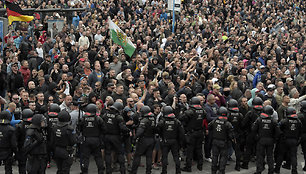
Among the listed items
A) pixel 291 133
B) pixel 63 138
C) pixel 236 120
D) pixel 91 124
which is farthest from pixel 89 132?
pixel 291 133

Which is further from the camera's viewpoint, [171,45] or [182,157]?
[171,45]

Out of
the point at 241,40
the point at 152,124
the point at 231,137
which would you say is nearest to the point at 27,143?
the point at 152,124

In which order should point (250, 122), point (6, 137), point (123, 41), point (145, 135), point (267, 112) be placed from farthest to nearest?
point (123, 41) < point (250, 122) < point (267, 112) < point (145, 135) < point (6, 137)

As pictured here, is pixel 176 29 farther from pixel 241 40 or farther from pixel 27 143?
pixel 27 143

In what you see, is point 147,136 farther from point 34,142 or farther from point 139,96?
point 34,142

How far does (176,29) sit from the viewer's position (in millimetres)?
23766

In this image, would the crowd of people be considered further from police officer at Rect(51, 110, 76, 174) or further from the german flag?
the german flag

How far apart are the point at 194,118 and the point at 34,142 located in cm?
A: 407

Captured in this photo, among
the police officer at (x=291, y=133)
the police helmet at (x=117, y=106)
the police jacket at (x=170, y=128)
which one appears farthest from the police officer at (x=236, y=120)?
the police helmet at (x=117, y=106)

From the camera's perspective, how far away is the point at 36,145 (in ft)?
32.0

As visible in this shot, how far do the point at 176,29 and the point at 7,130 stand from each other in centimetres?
1496

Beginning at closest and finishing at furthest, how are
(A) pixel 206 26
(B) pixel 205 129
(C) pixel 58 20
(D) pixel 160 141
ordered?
1. (D) pixel 160 141
2. (B) pixel 205 129
3. (C) pixel 58 20
4. (A) pixel 206 26

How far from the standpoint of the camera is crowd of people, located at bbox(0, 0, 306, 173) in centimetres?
1055

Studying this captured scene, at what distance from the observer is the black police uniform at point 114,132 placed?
35.3 feet
